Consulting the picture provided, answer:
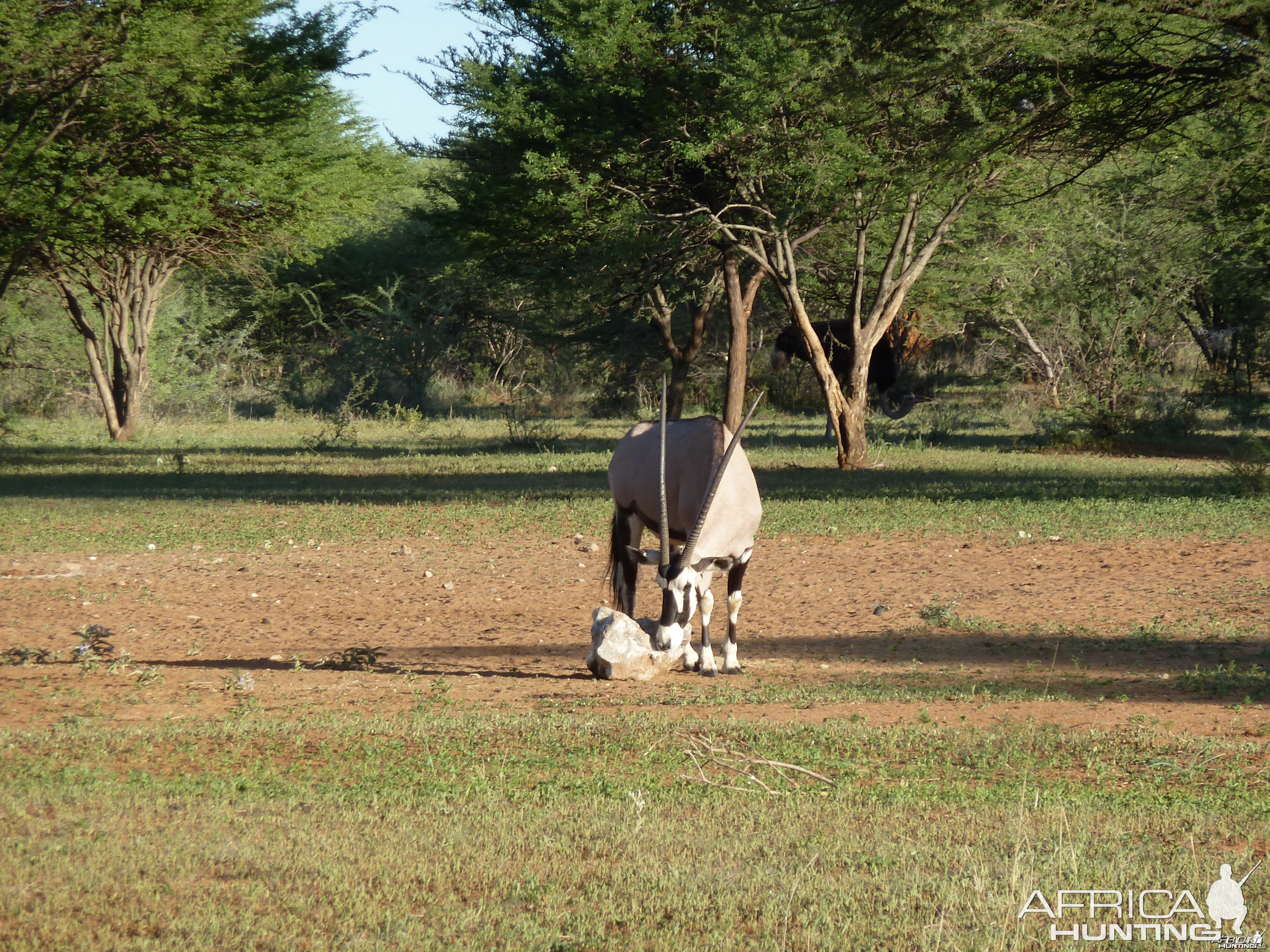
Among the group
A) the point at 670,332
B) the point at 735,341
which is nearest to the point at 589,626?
the point at 735,341

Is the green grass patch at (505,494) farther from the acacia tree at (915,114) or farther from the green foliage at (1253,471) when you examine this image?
the acacia tree at (915,114)

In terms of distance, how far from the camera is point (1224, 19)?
37.3ft

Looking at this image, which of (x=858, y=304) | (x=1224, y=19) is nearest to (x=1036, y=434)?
(x=858, y=304)

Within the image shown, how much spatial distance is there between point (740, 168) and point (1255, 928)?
652 inches

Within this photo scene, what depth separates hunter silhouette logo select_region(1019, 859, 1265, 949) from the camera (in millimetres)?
3621

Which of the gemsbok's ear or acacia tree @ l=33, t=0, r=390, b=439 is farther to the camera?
acacia tree @ l=33, t=0, r=390, b=439

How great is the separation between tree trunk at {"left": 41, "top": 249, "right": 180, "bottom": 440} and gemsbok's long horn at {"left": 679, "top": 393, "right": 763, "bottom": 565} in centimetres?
2170

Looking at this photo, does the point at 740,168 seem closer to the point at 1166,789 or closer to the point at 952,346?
the point at 1166,789

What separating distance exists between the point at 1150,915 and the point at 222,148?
19.5 m

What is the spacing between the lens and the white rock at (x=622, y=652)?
788 centimetres

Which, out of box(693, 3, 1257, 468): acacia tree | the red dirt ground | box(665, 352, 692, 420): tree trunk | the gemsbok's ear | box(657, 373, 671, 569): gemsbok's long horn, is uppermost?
box(693, 3, 1257, 468): acacia tree

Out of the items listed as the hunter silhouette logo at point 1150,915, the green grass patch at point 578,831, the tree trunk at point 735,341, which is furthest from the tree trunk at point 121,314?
the hunter silhouette logo at point 1150,915

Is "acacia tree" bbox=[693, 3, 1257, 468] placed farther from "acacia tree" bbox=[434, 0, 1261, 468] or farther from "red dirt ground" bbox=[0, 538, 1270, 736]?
"red dirt ground" bbox=[0, 538, 1270, 736]

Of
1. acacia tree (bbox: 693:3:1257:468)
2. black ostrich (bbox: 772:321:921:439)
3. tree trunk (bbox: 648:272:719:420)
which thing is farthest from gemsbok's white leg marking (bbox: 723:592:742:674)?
black ostrich (bbox: 772:321:921:439)
